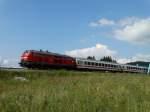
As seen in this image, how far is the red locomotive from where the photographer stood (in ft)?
141

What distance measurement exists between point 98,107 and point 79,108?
463 mm

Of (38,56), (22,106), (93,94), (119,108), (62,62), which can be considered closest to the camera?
(119,108)

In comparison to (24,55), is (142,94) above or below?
below

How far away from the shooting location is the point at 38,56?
44.0m

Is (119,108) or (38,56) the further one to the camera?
(38,56)

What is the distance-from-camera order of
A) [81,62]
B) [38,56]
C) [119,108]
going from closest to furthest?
1. [119,108]
2. [38,56]
3. [81,62]

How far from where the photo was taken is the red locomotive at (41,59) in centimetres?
4312

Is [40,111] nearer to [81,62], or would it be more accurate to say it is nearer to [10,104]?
[10,104]

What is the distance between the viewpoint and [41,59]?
145 feet

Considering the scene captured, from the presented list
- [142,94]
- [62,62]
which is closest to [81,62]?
[62,62]

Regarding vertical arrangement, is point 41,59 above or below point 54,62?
above

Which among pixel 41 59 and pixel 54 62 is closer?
pixel 41 59

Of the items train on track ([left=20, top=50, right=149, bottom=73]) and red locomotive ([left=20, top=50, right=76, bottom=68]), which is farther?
train on track ([left=20, top=50, right=149, bottom=73])

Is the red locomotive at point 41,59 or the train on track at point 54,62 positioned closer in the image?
the red locomotive at point 41,59
